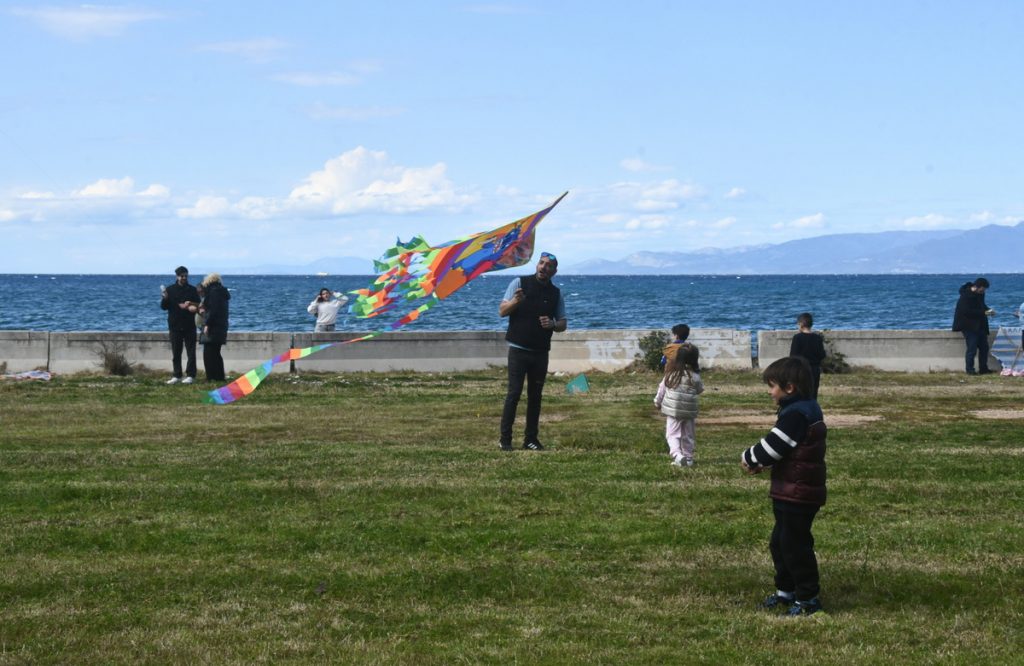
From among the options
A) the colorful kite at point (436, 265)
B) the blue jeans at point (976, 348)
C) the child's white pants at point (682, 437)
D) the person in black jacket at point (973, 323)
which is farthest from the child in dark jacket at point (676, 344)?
the blue jeans at point (976, 348)

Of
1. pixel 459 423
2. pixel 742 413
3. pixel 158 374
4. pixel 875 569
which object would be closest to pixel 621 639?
pixel 875 569

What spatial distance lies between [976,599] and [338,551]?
3.86m

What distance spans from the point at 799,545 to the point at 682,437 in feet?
15.5

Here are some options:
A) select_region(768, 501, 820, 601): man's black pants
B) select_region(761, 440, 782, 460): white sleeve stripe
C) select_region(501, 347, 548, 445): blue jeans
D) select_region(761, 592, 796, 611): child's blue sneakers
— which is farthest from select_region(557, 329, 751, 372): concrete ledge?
select_region(761, 440, 782, 460): white sleeve stripe

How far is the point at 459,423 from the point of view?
622 inches

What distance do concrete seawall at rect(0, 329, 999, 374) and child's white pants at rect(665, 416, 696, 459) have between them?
1203cm

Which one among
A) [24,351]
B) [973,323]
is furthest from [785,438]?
[24,351]

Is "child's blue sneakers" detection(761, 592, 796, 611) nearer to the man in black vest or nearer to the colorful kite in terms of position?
the man in black vest

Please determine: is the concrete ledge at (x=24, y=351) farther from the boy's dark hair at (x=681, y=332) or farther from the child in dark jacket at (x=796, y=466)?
the child in dark jacket at (x=796, y=466)

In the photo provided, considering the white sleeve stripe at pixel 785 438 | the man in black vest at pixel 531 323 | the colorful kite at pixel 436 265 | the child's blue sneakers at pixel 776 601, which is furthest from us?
the colorful kite at pixel 436 265

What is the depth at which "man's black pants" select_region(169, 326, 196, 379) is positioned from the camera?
21422 millimetres

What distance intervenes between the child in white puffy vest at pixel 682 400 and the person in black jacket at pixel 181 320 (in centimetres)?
1141

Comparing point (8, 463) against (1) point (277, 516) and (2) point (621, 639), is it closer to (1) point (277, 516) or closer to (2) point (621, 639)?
(1) point (277, 516)

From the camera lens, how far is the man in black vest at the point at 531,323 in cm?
1249
